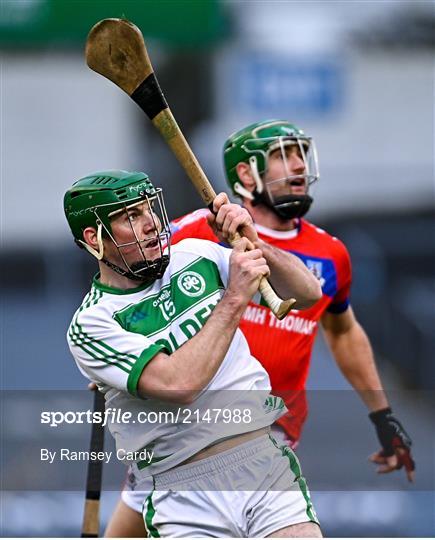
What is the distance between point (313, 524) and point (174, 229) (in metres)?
1.26

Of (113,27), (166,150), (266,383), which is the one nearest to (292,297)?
(266,383)

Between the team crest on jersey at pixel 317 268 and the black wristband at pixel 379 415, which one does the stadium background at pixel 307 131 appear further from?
the team crest on jersey at pixel 317 268

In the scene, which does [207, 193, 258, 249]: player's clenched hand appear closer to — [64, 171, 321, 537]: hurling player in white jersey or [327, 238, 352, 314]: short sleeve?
[64, 171, 321, 537]: hurling player in white jersey

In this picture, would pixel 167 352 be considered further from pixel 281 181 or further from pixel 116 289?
pixel 281 181

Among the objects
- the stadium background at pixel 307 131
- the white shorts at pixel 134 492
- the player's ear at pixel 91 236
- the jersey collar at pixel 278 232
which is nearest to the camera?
the player's ear at pixel 91 236

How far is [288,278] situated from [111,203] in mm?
596

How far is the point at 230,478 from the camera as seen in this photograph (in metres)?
3.39

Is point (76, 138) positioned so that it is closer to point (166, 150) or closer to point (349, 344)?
point (166, 150)

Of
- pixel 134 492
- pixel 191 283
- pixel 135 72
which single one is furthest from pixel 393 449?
pixel 135 72

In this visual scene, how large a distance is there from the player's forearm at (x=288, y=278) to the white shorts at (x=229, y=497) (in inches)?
19.7

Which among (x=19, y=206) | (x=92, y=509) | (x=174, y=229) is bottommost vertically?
(x=19, y=206)

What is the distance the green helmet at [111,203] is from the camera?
11.2 ft

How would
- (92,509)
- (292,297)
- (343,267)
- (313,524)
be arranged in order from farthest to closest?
(343,267) → (92,509) → (292,297) → (313,524)

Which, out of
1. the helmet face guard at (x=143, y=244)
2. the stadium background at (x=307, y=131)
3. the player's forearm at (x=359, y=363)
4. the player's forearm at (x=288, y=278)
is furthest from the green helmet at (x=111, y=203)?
the stadium background at (x=307, y=131)
